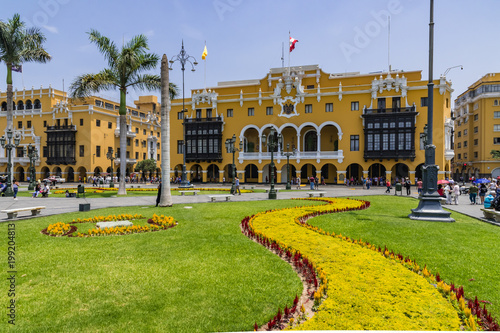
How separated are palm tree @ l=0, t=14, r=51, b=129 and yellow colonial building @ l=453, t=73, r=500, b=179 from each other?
62617 millimetres

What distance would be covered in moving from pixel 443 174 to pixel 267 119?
25.4 meters

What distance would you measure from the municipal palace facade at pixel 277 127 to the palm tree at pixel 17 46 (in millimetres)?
16399

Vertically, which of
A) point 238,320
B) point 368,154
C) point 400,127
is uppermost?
point 400,127

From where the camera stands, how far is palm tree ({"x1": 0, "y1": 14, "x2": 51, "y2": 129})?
80.5 feet

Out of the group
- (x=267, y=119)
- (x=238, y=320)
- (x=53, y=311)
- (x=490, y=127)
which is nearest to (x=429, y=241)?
(x=238, y=320)

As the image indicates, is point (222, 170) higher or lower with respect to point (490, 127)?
lower

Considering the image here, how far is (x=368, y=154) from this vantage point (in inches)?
1603

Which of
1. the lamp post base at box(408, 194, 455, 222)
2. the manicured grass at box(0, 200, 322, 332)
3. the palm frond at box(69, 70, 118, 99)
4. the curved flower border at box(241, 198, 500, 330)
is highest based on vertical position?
the palm frond at box(69, 70, 118, 99)

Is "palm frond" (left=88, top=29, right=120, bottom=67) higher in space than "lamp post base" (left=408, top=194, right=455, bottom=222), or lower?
higher

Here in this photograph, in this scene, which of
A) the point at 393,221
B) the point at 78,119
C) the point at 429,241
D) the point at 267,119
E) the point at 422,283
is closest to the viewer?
the point at 422,283

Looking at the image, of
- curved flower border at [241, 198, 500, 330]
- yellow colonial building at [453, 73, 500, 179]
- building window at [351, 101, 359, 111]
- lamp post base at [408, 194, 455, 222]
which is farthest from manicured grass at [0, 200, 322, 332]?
yellow colonial building at [453, 73, 500, 179]

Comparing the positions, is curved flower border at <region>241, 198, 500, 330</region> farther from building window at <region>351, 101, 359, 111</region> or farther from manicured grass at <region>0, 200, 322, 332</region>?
building window at <region>351, 101, 359, 111</region>

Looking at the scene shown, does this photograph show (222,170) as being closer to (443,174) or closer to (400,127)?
(400,127)

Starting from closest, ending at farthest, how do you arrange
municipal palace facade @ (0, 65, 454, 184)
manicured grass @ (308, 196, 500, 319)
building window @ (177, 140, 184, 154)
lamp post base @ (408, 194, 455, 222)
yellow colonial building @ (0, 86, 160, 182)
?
manicured grass @ (308, 196, 500, 319) → lamp post base @ (408, 194, 455, 222) → municipal palace facade @ (0, 65, 454, 184) → building window @ (177, 140, 184, 154) → yellow colonial building @ (0, 86, 160, 182)
